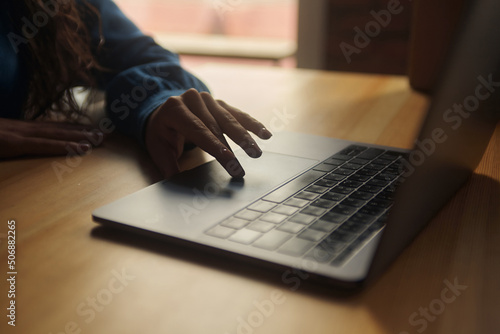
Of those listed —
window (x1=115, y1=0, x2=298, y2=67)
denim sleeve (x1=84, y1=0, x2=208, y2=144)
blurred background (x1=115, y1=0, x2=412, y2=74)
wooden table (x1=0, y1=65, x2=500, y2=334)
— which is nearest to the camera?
wooden table (x1=0, y1=65, x2=500, y2=334)

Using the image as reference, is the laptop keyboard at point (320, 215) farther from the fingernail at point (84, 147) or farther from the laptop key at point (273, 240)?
the fingernail at point (84, 147)

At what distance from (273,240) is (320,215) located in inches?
2.5

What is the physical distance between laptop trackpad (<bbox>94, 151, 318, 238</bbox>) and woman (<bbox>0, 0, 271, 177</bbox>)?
2 cm

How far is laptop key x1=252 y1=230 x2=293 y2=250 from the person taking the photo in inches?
16.1

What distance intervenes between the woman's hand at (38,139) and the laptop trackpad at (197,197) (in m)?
0.22

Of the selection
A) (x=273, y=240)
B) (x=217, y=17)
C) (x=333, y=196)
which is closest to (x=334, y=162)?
(x=333, y=196)

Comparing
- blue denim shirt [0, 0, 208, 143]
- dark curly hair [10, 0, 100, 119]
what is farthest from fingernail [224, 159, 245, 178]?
dark curly hair [10, 0, 100, 119]

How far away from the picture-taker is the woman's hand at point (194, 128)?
0.63m

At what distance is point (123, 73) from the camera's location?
88cm

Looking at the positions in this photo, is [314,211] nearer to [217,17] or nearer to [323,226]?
[323,226]

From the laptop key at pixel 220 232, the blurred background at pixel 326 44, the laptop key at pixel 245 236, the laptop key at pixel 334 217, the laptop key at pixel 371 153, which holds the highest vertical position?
the laptop key at pixel 334 217

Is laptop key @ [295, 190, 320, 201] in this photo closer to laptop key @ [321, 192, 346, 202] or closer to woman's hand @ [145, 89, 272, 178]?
laptop key @ [321, 192, 346, 202]

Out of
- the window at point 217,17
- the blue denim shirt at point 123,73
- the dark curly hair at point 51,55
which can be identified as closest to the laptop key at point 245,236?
the blue denim shirt at point 123,73

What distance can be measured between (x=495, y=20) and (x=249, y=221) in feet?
0.89
